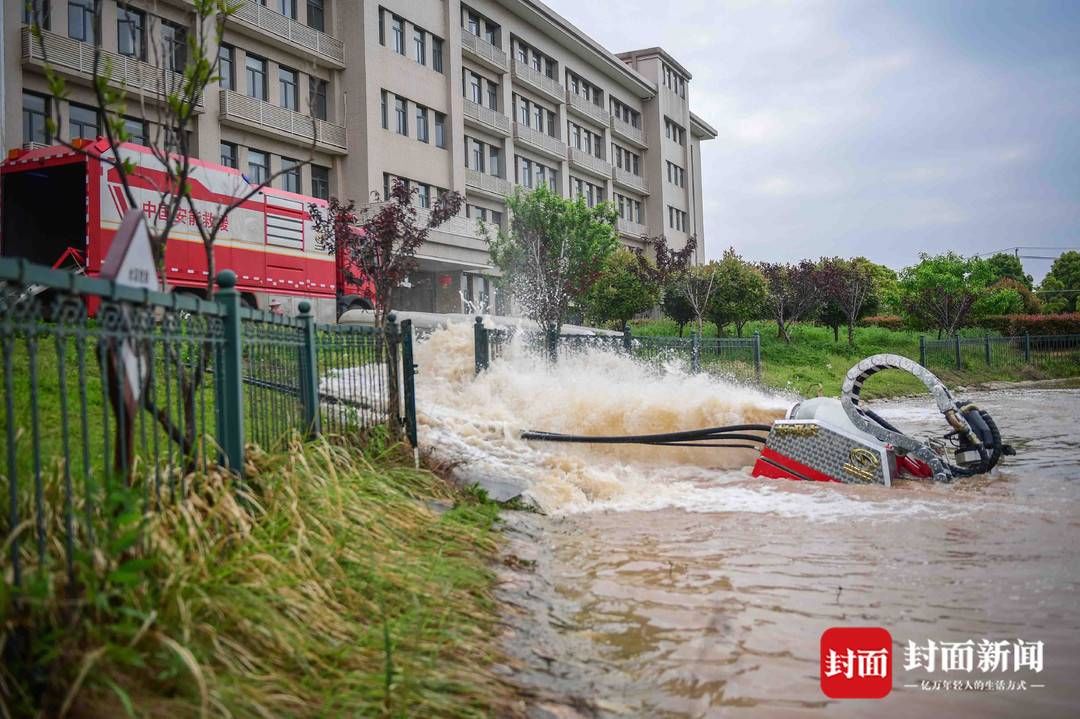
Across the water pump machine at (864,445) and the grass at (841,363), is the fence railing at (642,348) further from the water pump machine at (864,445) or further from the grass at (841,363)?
the water pump machine at (864,445)

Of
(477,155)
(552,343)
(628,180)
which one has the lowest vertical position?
(552,343)

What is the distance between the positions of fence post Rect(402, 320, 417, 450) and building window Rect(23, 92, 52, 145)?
17.4 meters

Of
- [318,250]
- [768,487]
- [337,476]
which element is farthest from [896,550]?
[318,250]

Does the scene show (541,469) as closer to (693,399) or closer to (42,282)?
(693,399)

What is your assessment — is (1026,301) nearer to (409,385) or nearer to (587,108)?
(587,108)

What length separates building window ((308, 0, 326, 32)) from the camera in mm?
29234

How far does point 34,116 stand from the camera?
2117 centimetres

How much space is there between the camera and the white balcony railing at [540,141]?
39875 millimetres

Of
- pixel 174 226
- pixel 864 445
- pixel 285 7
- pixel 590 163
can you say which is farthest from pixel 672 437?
pixel 590 163

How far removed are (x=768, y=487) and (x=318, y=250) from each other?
14.0 metres

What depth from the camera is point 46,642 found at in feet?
8.83

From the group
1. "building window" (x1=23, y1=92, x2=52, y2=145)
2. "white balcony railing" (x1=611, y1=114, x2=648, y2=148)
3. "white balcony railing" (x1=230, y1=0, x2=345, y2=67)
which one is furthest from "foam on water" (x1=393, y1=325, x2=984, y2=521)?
"white balcony railing" (x1=611, y1=114, x2=648, y2=148)

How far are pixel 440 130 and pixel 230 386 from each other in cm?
3107

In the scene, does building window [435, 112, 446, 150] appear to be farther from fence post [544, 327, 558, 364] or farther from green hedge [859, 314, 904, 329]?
green hedge [859, 314, 904, 329]
